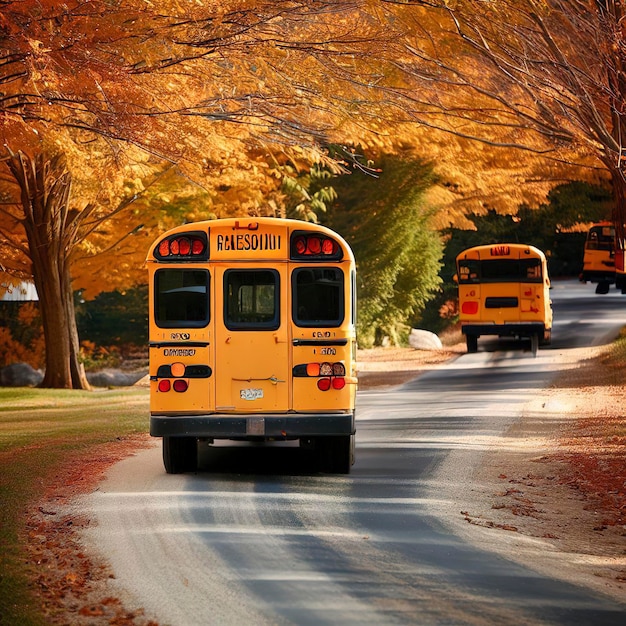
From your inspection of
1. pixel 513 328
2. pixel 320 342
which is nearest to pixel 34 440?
pixel 320 342

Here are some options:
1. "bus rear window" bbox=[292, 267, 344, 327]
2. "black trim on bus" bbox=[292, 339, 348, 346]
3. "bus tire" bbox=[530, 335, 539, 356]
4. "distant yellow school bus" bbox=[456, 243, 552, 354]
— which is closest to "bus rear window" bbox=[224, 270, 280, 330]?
"bus rear window" bbox=[292, 267, 344, 327]

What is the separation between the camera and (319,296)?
12891 millimetres

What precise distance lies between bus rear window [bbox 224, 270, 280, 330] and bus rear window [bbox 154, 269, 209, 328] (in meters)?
0.24

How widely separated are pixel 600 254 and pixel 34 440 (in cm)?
3337

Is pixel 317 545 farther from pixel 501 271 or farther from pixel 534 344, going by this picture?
pixel 534 344

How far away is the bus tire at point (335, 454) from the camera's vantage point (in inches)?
520

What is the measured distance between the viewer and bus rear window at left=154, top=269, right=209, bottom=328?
12914mm

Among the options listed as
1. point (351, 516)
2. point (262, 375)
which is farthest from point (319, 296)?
point (351, 516)

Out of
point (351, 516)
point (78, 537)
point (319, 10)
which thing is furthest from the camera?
point (319, 10)

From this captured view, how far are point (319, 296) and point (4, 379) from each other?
97.4 ft

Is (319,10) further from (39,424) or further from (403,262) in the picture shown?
(403,262)

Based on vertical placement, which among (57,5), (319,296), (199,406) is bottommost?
(199,406)

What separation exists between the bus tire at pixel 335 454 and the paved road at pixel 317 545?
27cm

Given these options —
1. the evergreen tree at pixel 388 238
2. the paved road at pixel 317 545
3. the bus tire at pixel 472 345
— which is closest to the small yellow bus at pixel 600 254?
the evergreen tree at pixel 388 238
